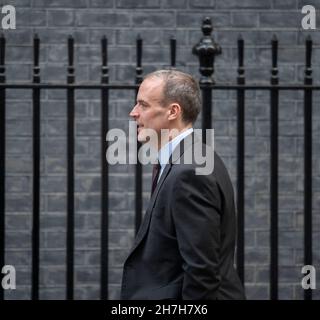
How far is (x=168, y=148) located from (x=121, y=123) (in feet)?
8.86

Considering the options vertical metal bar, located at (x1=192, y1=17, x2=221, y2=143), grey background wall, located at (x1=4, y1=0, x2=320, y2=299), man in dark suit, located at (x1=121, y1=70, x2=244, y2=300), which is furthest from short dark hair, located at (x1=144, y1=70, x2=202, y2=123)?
grey background wall, located at (x1=4, y1=0, x2=320, y2=299)

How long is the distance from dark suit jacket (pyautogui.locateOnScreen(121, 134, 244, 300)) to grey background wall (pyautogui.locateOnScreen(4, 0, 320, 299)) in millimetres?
2628

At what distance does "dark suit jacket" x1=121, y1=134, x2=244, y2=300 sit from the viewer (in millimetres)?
3469

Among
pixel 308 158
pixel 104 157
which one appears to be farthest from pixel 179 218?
pixel 308 158

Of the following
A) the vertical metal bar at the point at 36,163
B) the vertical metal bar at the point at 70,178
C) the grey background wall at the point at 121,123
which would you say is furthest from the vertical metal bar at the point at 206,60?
the grey background wall at the point at 121,123

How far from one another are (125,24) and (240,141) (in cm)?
177

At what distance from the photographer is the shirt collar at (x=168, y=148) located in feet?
12.2

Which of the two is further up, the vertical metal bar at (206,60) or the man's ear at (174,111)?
the vertical metal bar at (206,60)

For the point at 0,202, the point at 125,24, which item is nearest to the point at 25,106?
the point at 125,24

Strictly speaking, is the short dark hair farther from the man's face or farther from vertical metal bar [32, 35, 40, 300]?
vertical metal bar [32, 35, 40, 300]

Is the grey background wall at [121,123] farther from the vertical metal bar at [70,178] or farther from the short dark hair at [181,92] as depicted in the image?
the short dark hair at [181,92]

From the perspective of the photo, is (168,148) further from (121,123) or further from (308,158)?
(121,123)
